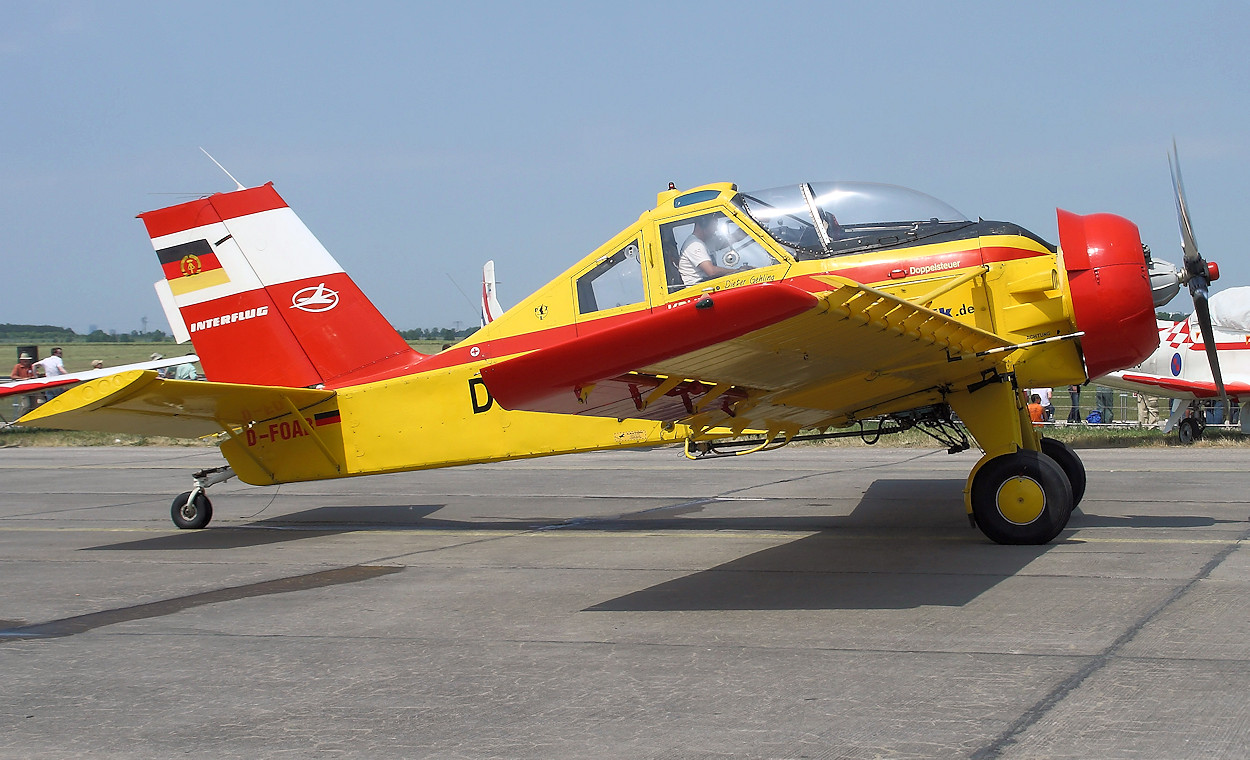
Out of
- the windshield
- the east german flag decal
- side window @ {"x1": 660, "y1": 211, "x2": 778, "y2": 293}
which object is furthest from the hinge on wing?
the east german flag decal

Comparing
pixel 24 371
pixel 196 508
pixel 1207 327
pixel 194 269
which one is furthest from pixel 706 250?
pixel 24 371

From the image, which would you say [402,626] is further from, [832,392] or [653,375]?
[832,392]

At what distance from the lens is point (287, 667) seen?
4.84 m

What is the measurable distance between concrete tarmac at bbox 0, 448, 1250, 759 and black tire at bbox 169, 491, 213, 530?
0.90 feet

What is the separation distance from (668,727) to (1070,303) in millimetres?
4833

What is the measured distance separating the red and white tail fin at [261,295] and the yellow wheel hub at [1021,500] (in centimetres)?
541

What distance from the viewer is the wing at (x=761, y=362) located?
4816 millimetres

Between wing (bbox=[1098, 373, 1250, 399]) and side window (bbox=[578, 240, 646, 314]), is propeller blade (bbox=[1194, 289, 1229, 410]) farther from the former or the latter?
wing (bbox=[1098, 373, 1250, 399])

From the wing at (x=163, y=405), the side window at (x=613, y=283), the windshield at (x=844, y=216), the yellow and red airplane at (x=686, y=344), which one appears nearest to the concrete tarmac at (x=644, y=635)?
the yellow and red airplane at (x=686, y=344)

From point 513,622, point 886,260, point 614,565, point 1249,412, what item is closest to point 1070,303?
Answer: point 886,260

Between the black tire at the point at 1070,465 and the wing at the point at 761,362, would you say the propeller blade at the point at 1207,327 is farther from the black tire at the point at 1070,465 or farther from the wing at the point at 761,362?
the wing at the point at 761,362

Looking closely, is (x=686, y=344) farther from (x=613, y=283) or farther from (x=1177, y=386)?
(x=1177, y=386)

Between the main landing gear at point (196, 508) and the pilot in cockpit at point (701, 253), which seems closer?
the pilot in cockpit at point (701, 253)

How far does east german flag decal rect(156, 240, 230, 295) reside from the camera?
10.0m
